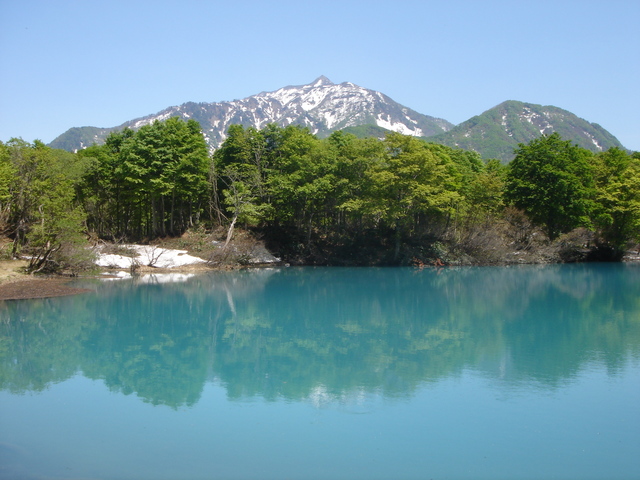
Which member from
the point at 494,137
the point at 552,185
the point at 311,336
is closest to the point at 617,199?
the point at 552,185

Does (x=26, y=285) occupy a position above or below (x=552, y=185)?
below

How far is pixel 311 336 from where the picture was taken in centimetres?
1612

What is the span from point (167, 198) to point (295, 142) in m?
10.8

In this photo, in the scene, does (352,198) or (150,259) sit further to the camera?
(352,198)

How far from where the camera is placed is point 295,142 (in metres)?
37.7

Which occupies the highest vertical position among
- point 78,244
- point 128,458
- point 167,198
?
point 167,198

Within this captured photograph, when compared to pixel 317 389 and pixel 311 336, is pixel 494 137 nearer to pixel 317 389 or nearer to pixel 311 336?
pixel 311 336

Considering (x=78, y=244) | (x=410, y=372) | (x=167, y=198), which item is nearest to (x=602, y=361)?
(x=410, y=372)

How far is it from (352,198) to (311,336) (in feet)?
72.6

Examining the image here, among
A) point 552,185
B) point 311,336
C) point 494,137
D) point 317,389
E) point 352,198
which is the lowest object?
point 317,389

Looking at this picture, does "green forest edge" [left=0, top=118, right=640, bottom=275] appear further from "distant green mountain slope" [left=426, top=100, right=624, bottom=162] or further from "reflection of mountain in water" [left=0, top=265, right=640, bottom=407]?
"distant green mountain slope" [left=426, top=100, right=624, bottom=162]

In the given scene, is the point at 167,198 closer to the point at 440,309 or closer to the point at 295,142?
the point at 295,142

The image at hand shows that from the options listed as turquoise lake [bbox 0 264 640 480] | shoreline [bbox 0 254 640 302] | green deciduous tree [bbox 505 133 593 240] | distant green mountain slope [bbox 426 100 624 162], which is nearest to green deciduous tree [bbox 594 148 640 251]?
green deciduous tree [bbox 505 133 593 240]

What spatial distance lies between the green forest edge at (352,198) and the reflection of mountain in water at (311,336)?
9.56m
